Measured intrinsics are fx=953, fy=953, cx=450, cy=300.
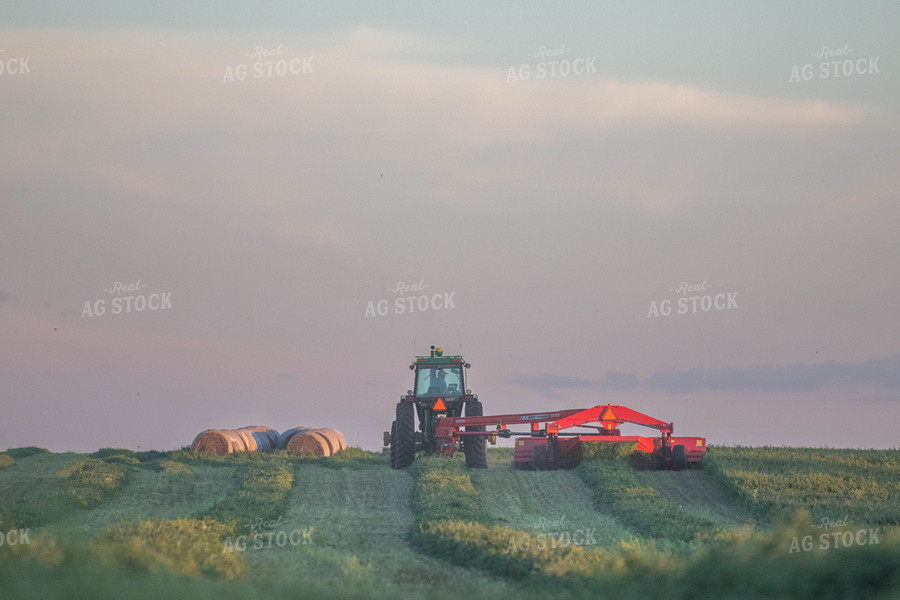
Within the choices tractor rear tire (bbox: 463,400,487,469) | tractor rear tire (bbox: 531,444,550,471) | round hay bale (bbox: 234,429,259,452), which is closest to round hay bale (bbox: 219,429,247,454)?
round hay bale (bbox: 234,429,259,452)

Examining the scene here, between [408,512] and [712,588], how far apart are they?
33.4ft

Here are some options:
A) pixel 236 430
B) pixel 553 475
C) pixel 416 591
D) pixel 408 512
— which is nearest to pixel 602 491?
pixel 553 475

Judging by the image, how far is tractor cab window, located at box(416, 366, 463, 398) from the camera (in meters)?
27.5

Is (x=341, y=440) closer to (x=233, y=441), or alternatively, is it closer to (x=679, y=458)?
(x=233, y=441)

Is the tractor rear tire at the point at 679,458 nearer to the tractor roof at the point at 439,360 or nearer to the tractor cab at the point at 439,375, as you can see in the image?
the tractor cab at the point at 439,375

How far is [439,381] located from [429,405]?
894 mm

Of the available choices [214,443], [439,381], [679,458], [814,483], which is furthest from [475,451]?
[214,443]

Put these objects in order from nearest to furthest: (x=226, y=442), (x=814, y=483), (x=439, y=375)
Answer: (x=814, y=483) → (x=439, y=375) → (x=226, y=442)

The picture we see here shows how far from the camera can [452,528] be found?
1523 centimetres

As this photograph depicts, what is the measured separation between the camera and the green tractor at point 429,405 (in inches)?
1031

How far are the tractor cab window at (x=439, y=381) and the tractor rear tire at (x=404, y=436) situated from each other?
93 cm

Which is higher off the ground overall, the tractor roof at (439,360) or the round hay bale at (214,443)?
the tractor roof at (439,360)

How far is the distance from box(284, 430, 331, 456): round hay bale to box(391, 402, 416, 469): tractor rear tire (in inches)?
256

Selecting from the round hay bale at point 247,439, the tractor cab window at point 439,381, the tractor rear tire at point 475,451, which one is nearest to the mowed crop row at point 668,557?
the tractor rear tire at point 475,451
